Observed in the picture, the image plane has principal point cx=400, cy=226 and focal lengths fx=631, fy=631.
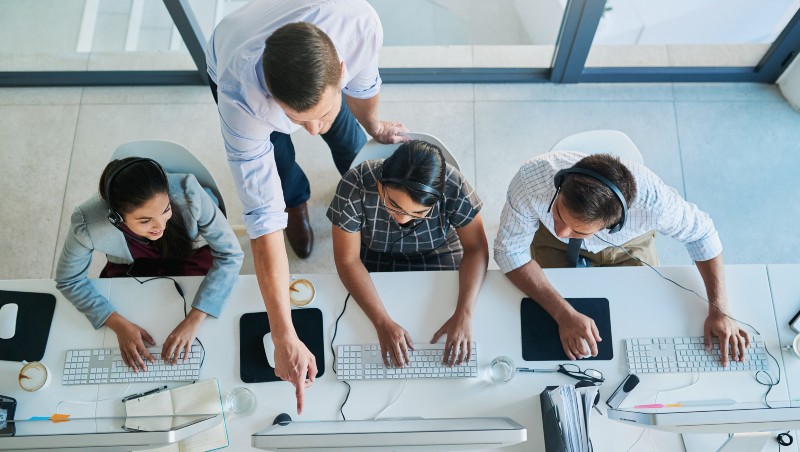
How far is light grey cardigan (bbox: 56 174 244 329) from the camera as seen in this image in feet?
6.10

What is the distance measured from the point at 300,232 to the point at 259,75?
1225mm

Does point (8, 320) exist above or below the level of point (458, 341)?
below

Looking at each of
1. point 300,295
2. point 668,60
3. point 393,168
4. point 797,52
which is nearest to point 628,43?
point 668,60

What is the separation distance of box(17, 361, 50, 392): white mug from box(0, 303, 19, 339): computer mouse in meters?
0.12

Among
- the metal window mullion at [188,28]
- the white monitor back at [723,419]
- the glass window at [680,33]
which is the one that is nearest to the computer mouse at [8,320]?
the metal window mullion at [188,28]

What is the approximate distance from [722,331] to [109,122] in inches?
108

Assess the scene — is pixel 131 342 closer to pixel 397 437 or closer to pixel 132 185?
pixel 132 185

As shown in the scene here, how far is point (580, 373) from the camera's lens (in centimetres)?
183

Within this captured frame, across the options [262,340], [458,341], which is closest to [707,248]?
[458,341]

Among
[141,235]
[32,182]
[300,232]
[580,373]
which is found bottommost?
[32,182]

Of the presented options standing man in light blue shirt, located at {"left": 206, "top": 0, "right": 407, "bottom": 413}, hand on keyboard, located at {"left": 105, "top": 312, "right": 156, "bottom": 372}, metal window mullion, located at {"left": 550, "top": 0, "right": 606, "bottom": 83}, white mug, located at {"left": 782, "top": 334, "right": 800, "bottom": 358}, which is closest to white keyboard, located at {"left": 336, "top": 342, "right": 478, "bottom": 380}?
standing man in light blue shirt, located at {"left": 206, "top": 0, "right": 407, "bottom": 413}

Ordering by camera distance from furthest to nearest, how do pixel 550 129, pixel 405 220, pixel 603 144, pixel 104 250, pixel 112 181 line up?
pixel 550 129, pixel 603 144, pixel 104 250, pixel 405 220, pixel 112 181

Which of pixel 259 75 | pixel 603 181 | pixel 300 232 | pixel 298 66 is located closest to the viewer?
pixel 298 66

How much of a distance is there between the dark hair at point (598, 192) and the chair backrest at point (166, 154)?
116 centimetres
